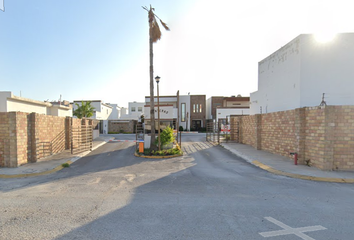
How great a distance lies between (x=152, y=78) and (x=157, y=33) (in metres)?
3.31

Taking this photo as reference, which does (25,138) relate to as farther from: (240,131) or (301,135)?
(240,131)

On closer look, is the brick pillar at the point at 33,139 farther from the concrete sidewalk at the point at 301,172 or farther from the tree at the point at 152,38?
the concrete sidewalk at the point at 301,172

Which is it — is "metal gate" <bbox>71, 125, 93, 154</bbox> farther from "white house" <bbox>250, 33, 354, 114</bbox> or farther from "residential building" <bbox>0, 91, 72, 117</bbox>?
"white house" <bbox>250, 33, 354, 114</bbox>

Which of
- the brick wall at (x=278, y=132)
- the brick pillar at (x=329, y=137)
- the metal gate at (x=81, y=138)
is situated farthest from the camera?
the metal gate at (x=81, y=138)

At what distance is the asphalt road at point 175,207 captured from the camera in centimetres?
386

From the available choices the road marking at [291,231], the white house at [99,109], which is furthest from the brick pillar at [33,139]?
the white house at [99,109]

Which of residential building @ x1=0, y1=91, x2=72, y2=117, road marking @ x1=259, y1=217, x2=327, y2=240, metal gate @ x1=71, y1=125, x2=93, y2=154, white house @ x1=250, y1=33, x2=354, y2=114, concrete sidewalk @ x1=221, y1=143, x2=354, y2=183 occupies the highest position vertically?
white house @ x1=250, y1=33, x2=354, y2=114

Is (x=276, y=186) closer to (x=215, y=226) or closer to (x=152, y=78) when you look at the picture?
(x=215, y=226)

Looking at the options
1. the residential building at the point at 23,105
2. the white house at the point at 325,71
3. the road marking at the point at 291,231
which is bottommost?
the road marking at the point at 291,231

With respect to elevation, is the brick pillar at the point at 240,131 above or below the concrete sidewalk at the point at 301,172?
above

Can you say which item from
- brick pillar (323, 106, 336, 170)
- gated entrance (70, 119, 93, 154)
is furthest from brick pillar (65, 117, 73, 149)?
brick pillar (323, 106, 336, 170)

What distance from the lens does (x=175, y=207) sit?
16.5 feet

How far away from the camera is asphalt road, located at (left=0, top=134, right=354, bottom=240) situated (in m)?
3.86

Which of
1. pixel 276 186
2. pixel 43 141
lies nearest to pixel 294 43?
pixel 276 186
